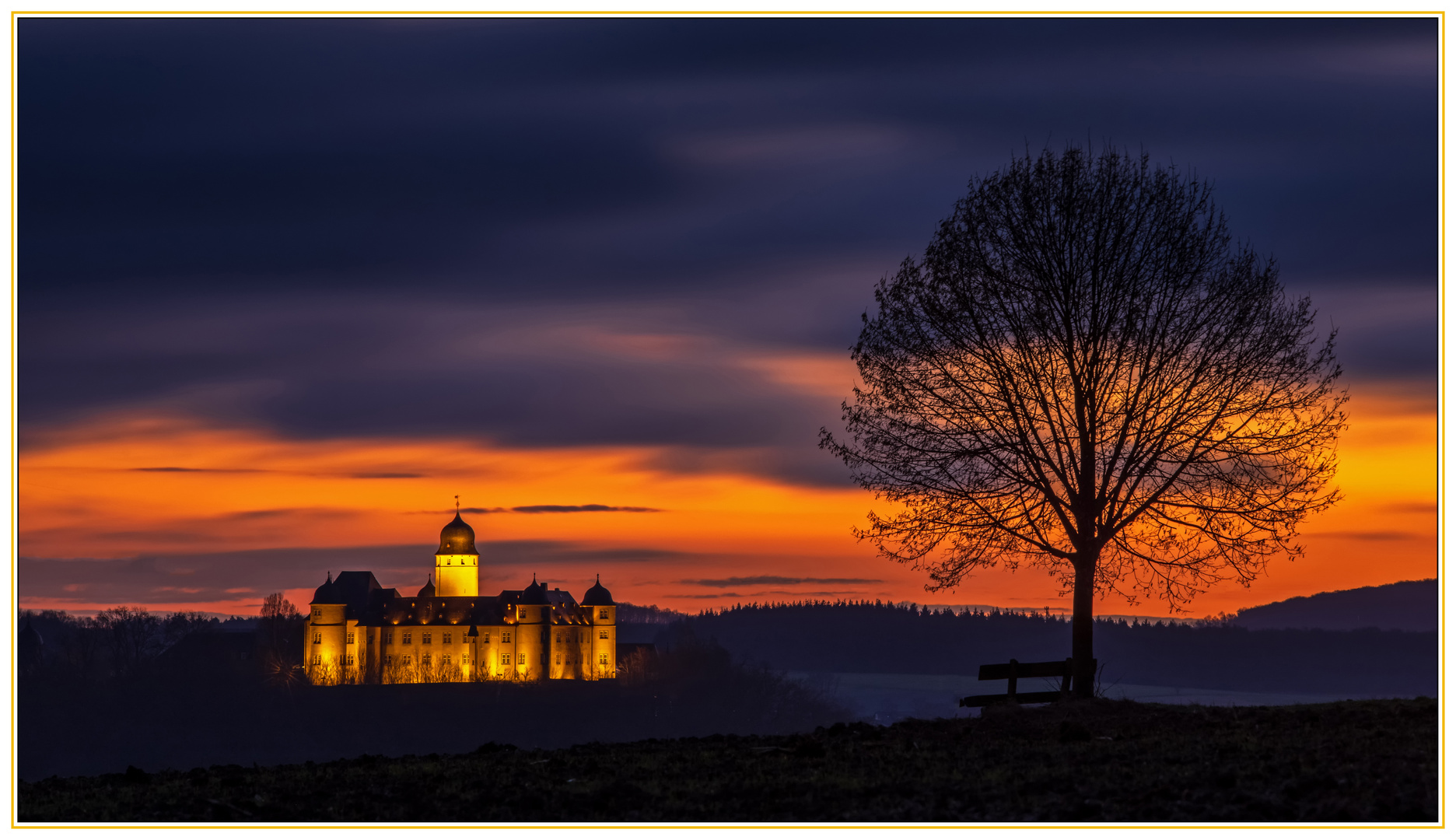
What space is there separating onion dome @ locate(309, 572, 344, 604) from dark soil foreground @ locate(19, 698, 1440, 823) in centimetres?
16218

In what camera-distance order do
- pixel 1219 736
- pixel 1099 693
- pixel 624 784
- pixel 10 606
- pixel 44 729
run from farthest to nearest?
1. pixel 44 729
2. pixel 1099 693
3. pixel 10 606
4. pixel 1219 736
5. pixel 624 784

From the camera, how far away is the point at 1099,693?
2630cm

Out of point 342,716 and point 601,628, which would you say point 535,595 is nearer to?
point 601,628

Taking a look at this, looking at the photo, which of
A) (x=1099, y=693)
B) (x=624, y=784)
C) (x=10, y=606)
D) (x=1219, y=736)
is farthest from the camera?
(x=1099, y=693)

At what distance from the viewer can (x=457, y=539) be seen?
604 ft

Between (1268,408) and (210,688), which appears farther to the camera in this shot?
(210,688)

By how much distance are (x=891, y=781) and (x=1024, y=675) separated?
10.2 metres

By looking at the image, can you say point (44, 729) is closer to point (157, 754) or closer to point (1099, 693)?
point (157, 754)

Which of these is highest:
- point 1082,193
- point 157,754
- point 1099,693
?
point 1082,193

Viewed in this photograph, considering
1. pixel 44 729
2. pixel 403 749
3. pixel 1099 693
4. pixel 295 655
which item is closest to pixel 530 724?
pixel 403 749

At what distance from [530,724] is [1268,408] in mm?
147400

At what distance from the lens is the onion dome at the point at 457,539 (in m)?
184

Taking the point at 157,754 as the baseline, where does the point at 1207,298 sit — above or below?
above

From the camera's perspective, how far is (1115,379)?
2642 centimetres
